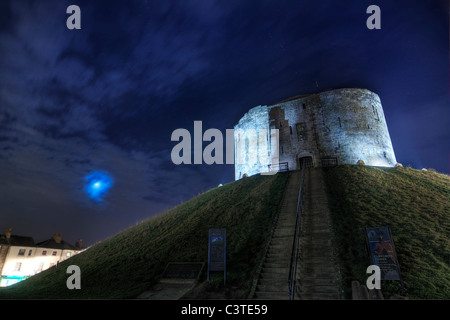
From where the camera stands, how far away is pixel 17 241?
155 ft

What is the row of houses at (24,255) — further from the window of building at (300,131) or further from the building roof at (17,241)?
the window of building at (300,131)

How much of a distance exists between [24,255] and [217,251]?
53.2 meters

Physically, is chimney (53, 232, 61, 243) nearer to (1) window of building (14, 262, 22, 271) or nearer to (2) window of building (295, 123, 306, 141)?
(1) window of building (14, 262, 22, 271)

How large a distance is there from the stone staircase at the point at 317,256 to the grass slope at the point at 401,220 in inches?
16.9

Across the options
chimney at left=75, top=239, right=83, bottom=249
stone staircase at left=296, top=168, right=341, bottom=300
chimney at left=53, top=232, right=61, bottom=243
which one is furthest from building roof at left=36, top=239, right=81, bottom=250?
stone staircase at left=296, top=168, right=341, bottom=300

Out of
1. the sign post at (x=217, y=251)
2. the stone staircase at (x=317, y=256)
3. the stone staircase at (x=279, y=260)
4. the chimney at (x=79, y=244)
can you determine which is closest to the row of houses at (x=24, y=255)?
the chimney at (x=79, y=244)

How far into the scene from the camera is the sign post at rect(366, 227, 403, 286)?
8.76m

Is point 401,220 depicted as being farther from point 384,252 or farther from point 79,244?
point 79,244

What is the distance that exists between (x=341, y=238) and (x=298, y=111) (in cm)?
2307

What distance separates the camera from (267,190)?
20.7 metres

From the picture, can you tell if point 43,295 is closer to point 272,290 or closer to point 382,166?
point 272,290

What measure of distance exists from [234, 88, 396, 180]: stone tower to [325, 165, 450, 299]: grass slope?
5560 mm

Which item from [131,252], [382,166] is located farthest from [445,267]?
[382,166]
